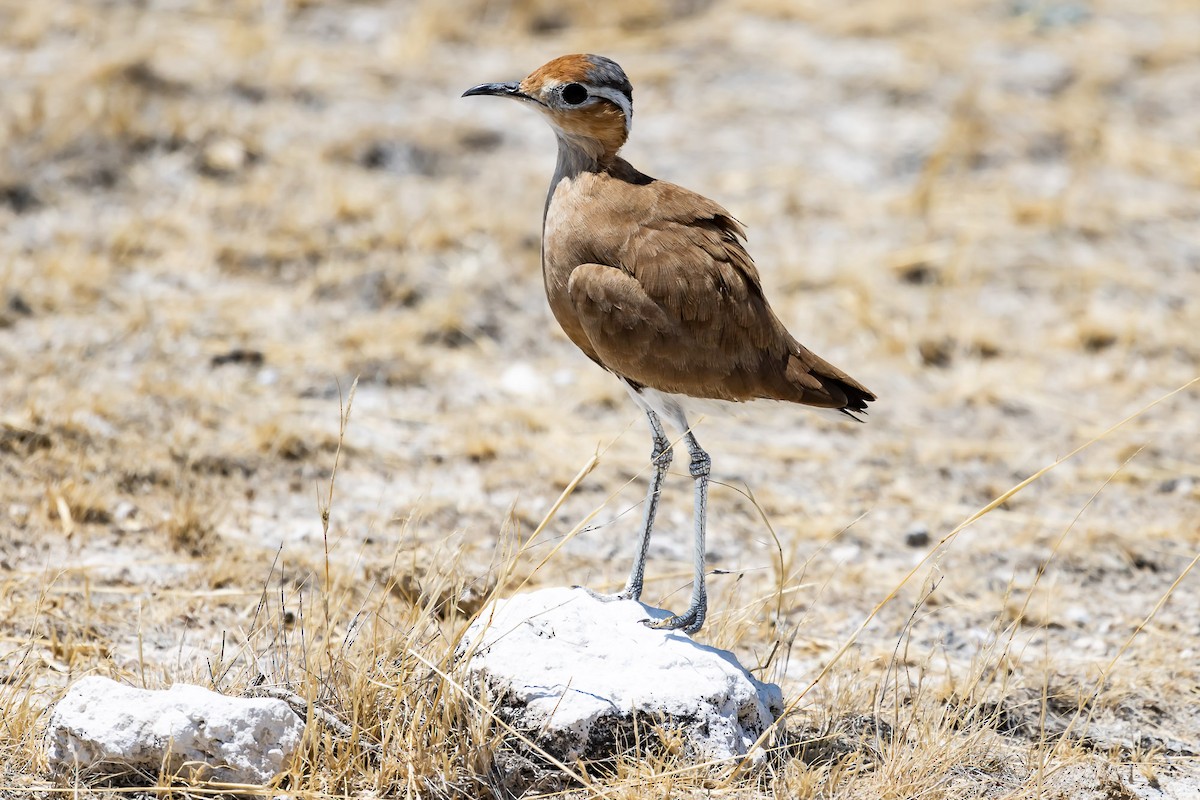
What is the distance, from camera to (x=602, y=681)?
3539 millimetres

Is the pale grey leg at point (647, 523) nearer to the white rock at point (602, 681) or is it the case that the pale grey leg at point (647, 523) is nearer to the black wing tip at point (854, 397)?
the white rock at point (602, 681)

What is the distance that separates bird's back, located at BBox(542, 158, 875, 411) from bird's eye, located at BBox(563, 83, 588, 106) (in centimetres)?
23

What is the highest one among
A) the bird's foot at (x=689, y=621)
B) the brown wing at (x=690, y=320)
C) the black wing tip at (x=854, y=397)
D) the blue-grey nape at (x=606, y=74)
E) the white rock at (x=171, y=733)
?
the blue-grey nape at (x=606, y=74)

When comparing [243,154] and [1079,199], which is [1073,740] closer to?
[1079,199]

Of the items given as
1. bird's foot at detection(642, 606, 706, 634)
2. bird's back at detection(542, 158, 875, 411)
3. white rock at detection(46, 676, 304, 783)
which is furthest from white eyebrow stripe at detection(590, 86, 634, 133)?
white rock at detection(46, 676, 304, 783)

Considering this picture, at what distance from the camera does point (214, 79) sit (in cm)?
875

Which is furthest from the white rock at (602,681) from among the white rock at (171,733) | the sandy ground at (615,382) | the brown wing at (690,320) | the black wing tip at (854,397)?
the black wing tip at (854,397)

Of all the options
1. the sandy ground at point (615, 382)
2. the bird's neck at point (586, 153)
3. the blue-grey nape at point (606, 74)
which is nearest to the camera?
the blue-grey nape at point (606, 74)

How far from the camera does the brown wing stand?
3.86 meters

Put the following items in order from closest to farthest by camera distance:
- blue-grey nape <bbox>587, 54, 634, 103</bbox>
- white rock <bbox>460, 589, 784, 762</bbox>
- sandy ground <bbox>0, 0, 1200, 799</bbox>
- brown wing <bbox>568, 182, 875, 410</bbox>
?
white rock <bbox>460, 589, 784, 762</bbox> → brown wing <bbox>568, 182, 875, 410</bbox> → blue-grey nape <bbox>587, 54, 634, 103</bbox> → sandy ground <bbox>0, 0, 1200, 799</bbox>

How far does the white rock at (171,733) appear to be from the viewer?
335cm

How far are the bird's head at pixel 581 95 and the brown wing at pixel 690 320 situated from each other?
0.87ft

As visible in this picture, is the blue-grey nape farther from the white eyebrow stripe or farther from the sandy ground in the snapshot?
the sandy ground

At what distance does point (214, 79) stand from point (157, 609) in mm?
5288
